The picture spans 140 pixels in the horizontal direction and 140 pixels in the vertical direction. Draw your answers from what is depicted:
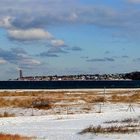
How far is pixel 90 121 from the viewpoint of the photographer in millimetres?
32250

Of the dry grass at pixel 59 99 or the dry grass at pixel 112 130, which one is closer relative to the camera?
the dry grass at pixel 112 130

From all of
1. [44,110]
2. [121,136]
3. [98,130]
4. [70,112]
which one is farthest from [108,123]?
[44,110]

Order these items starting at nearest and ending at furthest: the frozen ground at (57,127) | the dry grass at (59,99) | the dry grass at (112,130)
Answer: the frozen ground at (57,127) → the dry grass at (112,130) → the dry grass at (59,99)

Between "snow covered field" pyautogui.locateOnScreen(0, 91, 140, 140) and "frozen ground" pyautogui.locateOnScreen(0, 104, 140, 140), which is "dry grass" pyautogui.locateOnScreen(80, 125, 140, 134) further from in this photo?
"frozen ground" pyautogui.locateOnScreen(0, 104, 140, 140)

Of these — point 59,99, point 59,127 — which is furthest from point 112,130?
point 59,99

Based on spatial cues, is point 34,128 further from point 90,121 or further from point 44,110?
point 44,110

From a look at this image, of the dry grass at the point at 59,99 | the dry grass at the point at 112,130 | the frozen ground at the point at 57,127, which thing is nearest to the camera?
the frozen ground at the point at 57,127

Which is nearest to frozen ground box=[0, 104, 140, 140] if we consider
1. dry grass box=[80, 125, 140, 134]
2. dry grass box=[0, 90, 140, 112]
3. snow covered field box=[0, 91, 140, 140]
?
snow covered field box=[0, 91, 140, 140]

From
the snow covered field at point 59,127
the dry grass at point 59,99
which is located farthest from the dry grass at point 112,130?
the dry grass at point 59,99

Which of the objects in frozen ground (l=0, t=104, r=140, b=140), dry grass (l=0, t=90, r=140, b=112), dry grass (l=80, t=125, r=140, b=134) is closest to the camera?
frozen ground (l=0, t=104, r=140, b=140)

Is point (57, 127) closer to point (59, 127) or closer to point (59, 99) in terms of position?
point (59, 127)

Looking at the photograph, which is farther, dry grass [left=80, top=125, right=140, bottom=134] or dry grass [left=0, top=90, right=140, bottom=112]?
dry grass [left=0, top=90, right=140, bottom=112]

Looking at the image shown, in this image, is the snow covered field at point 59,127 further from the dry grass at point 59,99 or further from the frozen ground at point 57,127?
the dry grass at point 59,99

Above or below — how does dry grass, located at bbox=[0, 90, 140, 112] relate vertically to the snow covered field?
above
